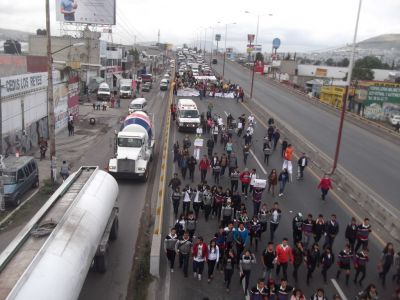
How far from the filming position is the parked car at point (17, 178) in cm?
1789

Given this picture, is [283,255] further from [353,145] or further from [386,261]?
[353,145]

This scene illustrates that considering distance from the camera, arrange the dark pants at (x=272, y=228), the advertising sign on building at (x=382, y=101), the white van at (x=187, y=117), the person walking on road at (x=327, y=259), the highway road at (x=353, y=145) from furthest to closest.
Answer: the advertising sign on building at (x=382, y=101) → the white van at (x=187, y=117) → the highway road at (x=353, y=145) → the dark pants at (x=272, y=228) → the person walking on road at (x=327, y=259)

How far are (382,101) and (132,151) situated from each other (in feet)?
133

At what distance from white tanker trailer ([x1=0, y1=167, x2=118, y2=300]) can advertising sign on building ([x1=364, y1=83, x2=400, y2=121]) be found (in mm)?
45224

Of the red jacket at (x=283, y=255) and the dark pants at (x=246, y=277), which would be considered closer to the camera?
the dark pants at (x=246, y=277)

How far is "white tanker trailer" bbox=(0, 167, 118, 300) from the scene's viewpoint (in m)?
7.96

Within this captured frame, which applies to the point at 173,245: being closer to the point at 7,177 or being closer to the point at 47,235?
the point at 47,235

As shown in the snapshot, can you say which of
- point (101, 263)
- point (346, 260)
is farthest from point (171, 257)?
point (346, 260)

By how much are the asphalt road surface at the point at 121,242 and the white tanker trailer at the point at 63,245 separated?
58 cm

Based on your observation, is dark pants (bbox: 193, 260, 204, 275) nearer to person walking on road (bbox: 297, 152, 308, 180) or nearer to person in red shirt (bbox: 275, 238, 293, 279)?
person in red shirt (bbox: 275, 238, 293, 279)

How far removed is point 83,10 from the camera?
73312 mm

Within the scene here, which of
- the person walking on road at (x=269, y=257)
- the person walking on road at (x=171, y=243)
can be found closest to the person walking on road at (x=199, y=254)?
the person walking on road at (x=171, y=243)

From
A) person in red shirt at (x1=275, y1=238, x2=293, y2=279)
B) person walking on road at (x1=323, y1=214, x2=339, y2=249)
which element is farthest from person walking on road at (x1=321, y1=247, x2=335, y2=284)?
person walking on road at (x1=323, y1=214, x2=339, y2=249)

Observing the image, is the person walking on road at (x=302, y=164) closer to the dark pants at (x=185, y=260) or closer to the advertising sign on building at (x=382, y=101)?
the dark pants at (x=185, y=260)
